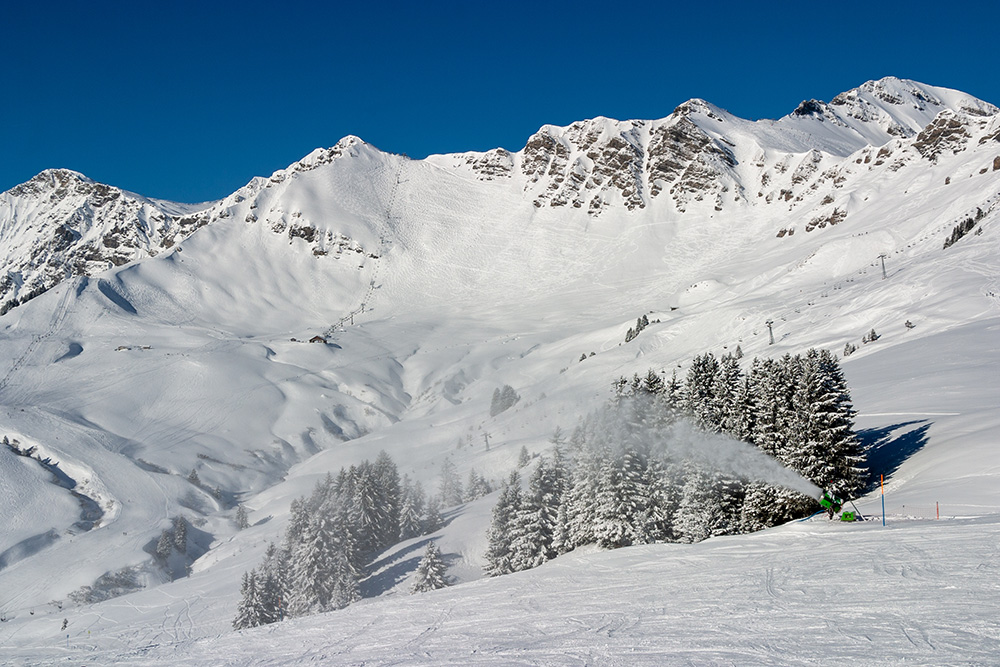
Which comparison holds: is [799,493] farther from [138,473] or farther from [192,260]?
[192,260]

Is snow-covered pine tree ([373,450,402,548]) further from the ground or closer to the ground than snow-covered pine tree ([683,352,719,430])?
closer to the ground

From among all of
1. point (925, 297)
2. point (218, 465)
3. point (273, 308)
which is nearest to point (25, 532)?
point (218, 465)

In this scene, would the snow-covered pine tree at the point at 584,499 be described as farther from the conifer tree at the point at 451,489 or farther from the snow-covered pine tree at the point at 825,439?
the conifer tree at the point at 451,489

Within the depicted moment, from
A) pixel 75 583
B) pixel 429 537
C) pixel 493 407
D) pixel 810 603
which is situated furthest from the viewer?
pixel 493 407

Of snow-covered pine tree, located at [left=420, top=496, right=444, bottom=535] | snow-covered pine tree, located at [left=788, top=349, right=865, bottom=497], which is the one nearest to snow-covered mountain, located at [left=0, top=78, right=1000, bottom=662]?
snow-covered pine tree, located at [left=788, top=349, right=865, bottom=497]

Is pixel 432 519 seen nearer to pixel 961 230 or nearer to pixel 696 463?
pixel 696 463

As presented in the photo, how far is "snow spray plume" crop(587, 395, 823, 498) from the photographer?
81.7 ft

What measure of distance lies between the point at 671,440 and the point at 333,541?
22308 mm

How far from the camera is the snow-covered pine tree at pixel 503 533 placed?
1398 inches

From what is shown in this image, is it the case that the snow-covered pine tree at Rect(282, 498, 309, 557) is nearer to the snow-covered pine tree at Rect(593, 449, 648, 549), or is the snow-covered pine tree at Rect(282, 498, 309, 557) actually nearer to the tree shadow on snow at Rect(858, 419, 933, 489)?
the snow-covered pine tree at Rect(593, 449, 648, 549)

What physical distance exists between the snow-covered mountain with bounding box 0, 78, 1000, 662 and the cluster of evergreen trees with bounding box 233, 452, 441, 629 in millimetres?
2808

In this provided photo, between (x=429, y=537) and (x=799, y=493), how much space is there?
30825 mm

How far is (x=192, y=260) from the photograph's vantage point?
194 metres

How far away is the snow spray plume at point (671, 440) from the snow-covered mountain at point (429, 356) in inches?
177
